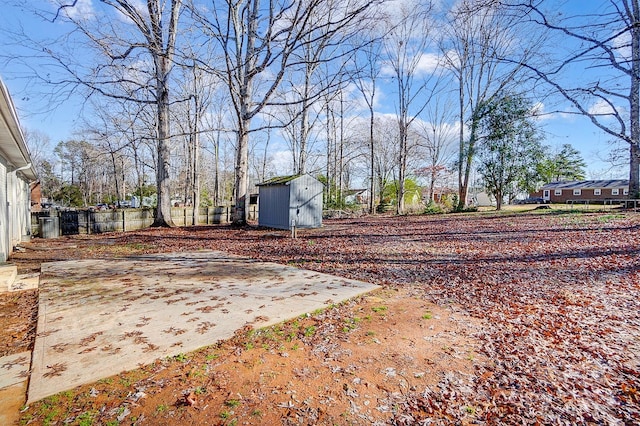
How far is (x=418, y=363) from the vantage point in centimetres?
264

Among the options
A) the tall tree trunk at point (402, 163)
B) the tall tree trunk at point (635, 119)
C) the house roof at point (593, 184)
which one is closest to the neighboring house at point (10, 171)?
the tall tree trunk at point (635, 119)

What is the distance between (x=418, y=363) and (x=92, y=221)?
48.5 ft

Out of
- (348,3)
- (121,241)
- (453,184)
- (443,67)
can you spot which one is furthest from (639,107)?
(453,184)

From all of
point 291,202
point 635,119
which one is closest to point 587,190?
point 635,119

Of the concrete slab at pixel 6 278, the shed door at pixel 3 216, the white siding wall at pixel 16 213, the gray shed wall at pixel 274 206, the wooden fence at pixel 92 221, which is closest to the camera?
the concrete slab at pixel 6 278

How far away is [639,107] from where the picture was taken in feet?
44.2

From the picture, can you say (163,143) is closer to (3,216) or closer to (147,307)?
(3,216)

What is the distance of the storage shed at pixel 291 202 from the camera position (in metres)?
12.3

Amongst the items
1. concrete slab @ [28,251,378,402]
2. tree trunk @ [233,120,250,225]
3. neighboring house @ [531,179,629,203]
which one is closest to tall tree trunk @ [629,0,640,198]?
concrete slab @ [28,251,378,402]

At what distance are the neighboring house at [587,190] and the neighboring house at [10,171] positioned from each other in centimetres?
4568

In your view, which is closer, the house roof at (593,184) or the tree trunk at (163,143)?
the tree trunk at (163,143)

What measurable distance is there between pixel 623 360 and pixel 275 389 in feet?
9.87

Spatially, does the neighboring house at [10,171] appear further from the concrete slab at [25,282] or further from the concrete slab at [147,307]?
the concrete slab at [147,307]

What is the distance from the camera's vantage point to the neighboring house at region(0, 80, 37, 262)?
173 inches
